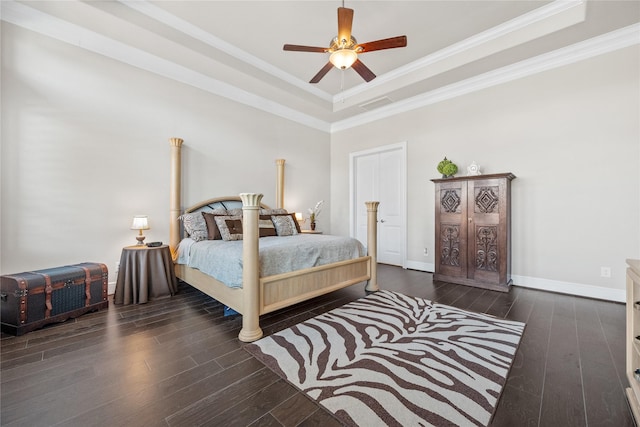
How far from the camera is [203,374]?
1.62 meters

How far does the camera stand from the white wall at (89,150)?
2.56 meters

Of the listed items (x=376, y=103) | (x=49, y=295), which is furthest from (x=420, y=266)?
(x=49, y=295)

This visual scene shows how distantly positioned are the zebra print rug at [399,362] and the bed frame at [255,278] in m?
Result: 0.24

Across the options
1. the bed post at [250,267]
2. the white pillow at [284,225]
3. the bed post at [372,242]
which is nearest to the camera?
the bed post at [250,267]

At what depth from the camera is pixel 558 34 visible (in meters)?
2.88

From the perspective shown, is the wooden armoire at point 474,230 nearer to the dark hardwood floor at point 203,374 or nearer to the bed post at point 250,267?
the dark hardwood floor at point 203,374

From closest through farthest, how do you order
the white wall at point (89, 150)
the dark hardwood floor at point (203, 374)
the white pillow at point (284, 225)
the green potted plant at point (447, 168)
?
the dark hardwood floor at point (203, 374), the white wall at point (89, 150), the white pillow at point (284, 225), the green potted plant at point (447, 168)

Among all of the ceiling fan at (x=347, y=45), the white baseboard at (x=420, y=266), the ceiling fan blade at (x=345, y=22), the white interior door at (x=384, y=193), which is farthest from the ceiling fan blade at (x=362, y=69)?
the white baseboard at (x=420, y=266)

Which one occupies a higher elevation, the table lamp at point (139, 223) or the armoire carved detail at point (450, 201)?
the armoire carved detail at point (450, 201)

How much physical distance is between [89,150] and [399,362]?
381 centimetres

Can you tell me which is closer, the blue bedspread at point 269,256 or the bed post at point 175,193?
the blue bedspread at point 269,256

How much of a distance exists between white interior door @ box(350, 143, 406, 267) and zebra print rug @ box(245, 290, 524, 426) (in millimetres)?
2333

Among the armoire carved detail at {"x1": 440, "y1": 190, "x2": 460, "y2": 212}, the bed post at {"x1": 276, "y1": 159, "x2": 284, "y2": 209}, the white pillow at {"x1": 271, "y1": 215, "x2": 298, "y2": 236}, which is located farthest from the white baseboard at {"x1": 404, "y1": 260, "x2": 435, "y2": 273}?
the bed post at {"x1": 276, "y1": 159, "x2": 284, "y2": 209}

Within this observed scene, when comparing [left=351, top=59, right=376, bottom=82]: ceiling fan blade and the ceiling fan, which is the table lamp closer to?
the ceiling fan
